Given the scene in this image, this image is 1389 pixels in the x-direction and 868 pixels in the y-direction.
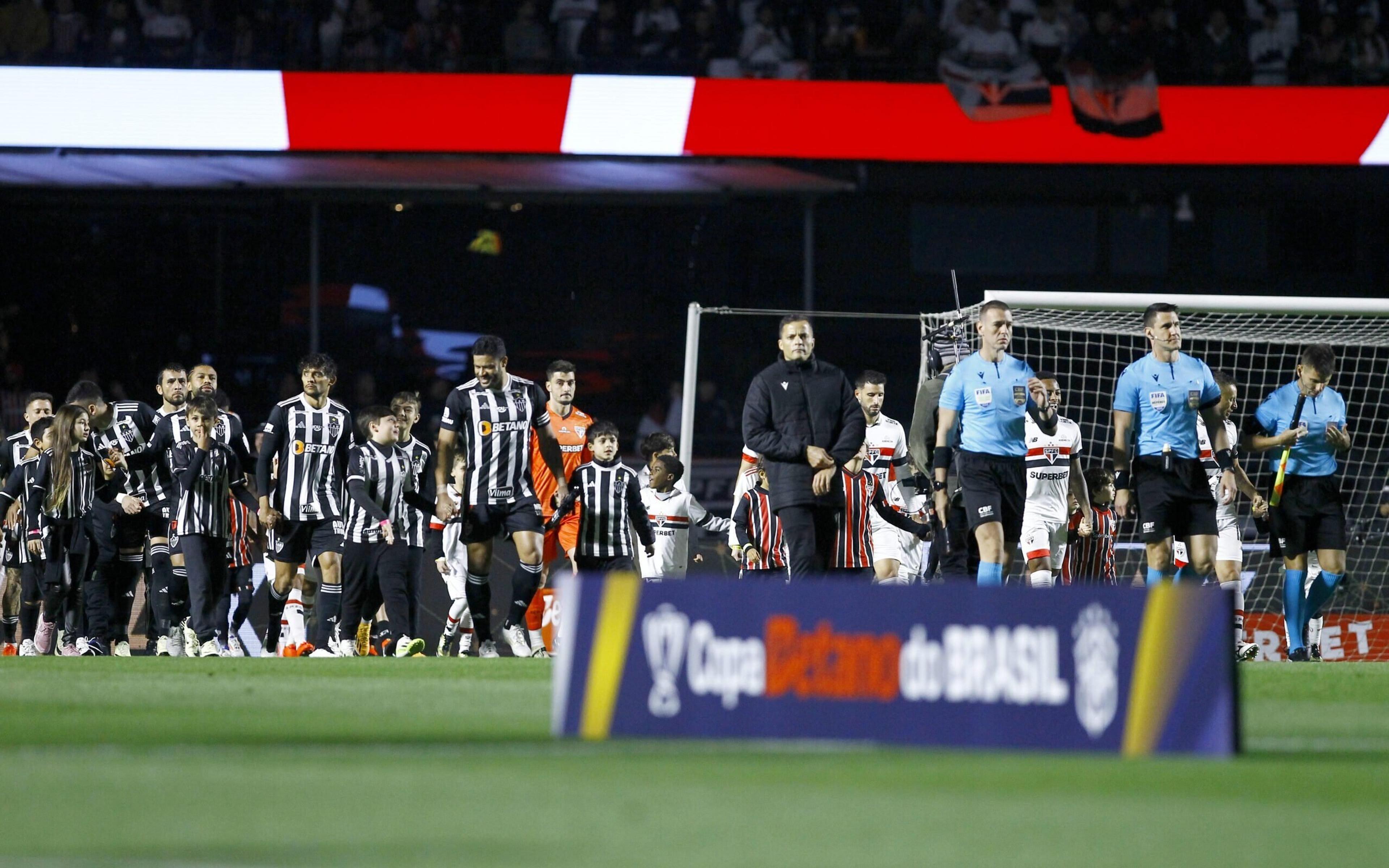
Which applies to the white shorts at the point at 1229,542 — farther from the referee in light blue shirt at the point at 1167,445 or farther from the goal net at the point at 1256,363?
the referee in light blue shirt at the point at 1167,445

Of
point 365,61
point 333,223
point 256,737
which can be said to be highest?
point 365,61

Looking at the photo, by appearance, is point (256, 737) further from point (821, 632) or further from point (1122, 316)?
point (1122, 316)

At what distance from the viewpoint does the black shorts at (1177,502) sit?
11.3 metres

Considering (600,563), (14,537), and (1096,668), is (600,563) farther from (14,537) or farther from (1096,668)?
(1096,668)

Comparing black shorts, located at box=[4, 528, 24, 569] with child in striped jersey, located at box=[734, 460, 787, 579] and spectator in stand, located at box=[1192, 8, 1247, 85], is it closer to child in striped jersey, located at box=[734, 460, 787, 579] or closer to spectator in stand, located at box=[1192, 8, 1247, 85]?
child in striped jersey, located at box=[734, 460, 787, 579]

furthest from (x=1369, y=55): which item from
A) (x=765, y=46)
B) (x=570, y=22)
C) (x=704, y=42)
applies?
(x=570, y=22)

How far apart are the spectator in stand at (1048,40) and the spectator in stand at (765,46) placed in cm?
247

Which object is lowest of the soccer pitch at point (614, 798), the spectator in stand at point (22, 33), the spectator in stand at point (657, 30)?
the soccer pitch at point (614, 798)

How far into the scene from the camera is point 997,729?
575 cm

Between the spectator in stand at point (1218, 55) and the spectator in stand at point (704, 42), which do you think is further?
the spectator in stand at point (1218, 55)

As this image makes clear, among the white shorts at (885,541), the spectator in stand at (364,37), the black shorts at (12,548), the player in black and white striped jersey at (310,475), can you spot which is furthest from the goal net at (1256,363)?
the spectator in stand at (364,37)

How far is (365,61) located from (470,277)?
8.61 feet

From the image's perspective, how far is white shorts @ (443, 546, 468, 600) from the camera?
45.3ft

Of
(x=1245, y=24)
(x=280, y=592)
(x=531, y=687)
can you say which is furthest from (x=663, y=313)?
(x=531, y=687)
